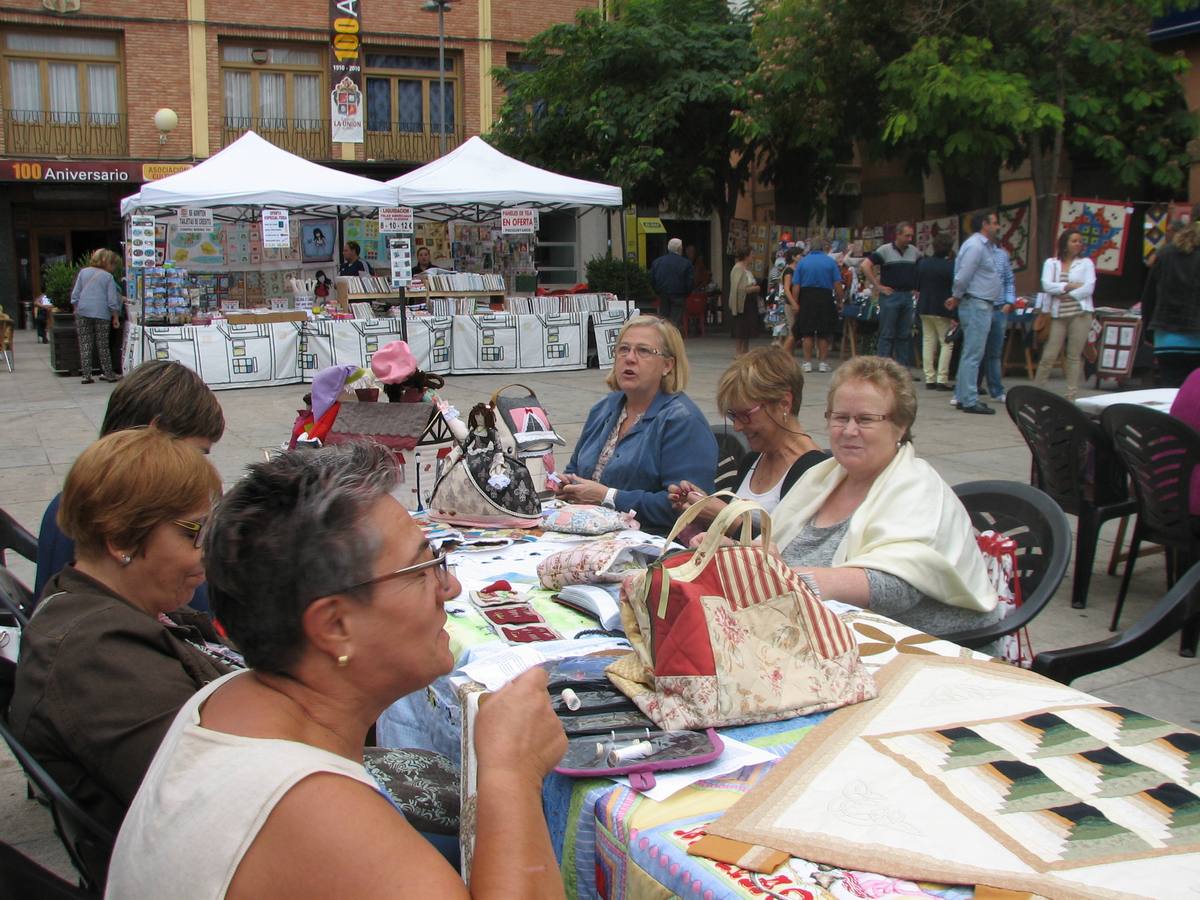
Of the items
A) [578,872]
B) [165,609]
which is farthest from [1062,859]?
[165,609]

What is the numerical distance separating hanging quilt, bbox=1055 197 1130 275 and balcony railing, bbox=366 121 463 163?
17.3 meters

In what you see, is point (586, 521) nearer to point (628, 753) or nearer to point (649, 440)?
point (649, 440)

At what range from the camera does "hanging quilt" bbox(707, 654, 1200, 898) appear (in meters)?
1.57

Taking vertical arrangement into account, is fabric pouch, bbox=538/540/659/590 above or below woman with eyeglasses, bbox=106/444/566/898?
below

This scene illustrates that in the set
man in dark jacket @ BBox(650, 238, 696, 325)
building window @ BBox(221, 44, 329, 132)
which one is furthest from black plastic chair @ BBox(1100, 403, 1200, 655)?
building window @ BBox(221, 44, 329, 132)

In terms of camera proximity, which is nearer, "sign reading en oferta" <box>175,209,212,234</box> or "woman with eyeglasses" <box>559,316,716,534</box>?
"woman with eyeglasses" <box>559,316,716,534</box>

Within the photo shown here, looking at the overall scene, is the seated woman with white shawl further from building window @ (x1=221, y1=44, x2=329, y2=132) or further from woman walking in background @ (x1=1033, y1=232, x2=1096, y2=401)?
building window @ (x1=221, y1=44, x2=329, y2=132)

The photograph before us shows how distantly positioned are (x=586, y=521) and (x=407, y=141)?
25.9m

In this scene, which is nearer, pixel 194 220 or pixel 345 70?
pixel 194 220

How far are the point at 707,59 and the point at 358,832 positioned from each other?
20.2 metres

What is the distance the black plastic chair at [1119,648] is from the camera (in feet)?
9.32

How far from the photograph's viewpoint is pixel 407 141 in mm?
27797

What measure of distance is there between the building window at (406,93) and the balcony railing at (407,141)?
26 millimetres

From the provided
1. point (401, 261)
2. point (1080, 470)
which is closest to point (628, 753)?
point (1080, 470)
